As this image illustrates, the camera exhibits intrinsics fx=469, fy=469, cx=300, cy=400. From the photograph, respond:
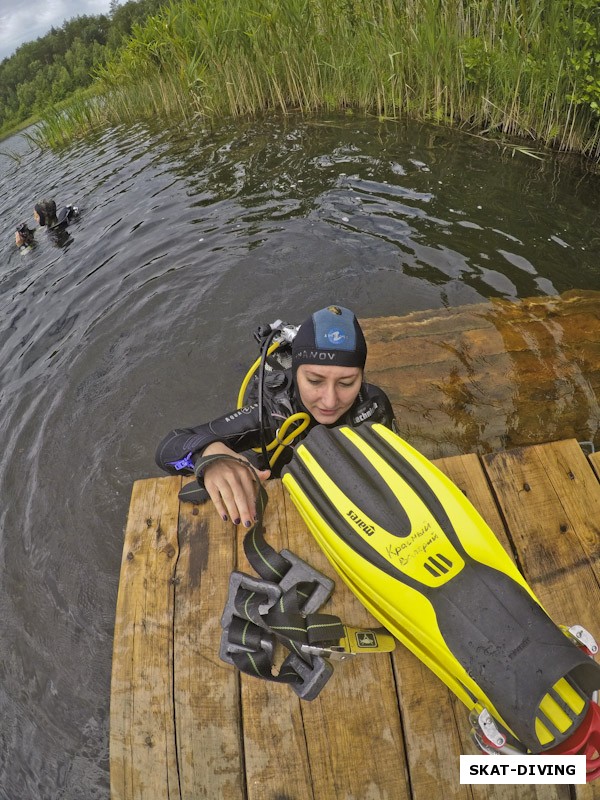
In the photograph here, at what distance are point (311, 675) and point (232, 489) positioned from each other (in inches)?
34.3

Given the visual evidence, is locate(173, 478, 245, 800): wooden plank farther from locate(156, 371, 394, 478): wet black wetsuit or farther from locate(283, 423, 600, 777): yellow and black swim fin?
locate(283, 423, 600, 777): yellow and black swim fin

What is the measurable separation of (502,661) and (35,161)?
1784cm

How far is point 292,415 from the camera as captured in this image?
Answer: 273cm

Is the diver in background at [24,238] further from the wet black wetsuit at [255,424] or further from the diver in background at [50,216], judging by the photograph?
the wet black wetsuit at [255,424]

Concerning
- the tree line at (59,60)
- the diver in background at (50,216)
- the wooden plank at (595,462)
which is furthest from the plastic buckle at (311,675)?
the tree line at (59,60)

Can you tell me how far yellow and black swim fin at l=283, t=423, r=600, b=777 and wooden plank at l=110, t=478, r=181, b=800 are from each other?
0.81m

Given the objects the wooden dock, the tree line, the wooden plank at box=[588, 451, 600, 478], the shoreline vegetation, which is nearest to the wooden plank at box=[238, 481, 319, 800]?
the wooden dock

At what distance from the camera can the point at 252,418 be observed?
9.50 feet

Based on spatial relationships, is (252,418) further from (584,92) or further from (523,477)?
(584,92)

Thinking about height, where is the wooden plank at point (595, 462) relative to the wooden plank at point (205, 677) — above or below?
below

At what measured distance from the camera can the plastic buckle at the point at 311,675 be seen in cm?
185

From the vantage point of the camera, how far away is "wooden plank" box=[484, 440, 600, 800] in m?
2.02

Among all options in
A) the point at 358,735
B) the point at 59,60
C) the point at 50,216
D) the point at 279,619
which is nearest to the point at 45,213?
the point at 50,216

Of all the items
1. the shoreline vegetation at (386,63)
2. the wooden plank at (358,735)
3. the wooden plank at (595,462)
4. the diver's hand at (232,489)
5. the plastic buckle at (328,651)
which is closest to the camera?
the wooden plank at (358,735)
